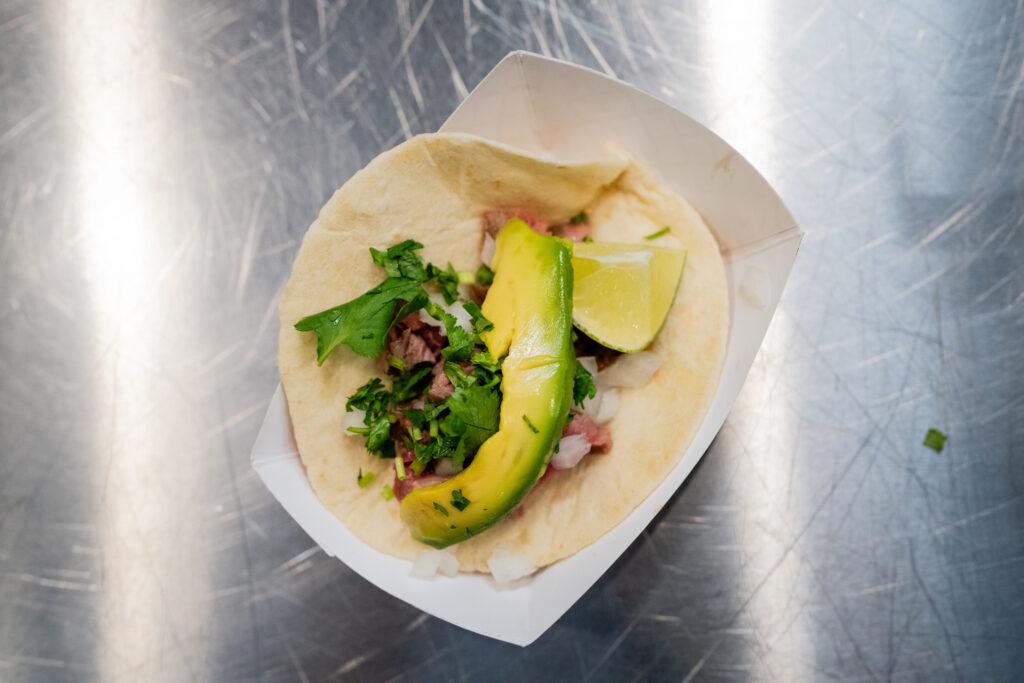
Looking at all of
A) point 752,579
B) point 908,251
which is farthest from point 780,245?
point 752,579

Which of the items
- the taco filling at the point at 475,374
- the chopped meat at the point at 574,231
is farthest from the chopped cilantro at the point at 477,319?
the chopped meat at the point at 574,231

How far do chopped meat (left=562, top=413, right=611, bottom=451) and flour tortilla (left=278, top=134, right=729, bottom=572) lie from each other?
26 millimetres

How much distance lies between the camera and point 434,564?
1729mm

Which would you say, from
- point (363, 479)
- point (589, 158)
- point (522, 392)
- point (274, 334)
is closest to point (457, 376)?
point (522, 392)

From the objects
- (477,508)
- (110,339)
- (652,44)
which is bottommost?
(477,508)

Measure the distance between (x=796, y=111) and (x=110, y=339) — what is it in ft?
6.46

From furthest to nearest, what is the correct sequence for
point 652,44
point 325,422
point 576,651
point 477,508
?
point 652,44 → point 576,651 → point 325,422 → point 477,508

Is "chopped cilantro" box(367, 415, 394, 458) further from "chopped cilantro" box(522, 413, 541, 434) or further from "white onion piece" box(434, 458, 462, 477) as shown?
"chopped cilantro" box(522, 413, 541, 434)

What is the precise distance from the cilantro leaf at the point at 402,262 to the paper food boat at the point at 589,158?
11.7 inches

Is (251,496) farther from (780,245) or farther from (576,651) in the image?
(780,245)

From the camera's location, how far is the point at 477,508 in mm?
1557

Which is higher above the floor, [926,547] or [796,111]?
[796,111]

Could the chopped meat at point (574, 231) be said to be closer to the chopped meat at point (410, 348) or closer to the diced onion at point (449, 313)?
the diced onion at point (449, 313)

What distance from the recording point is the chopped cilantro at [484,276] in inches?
69.1
